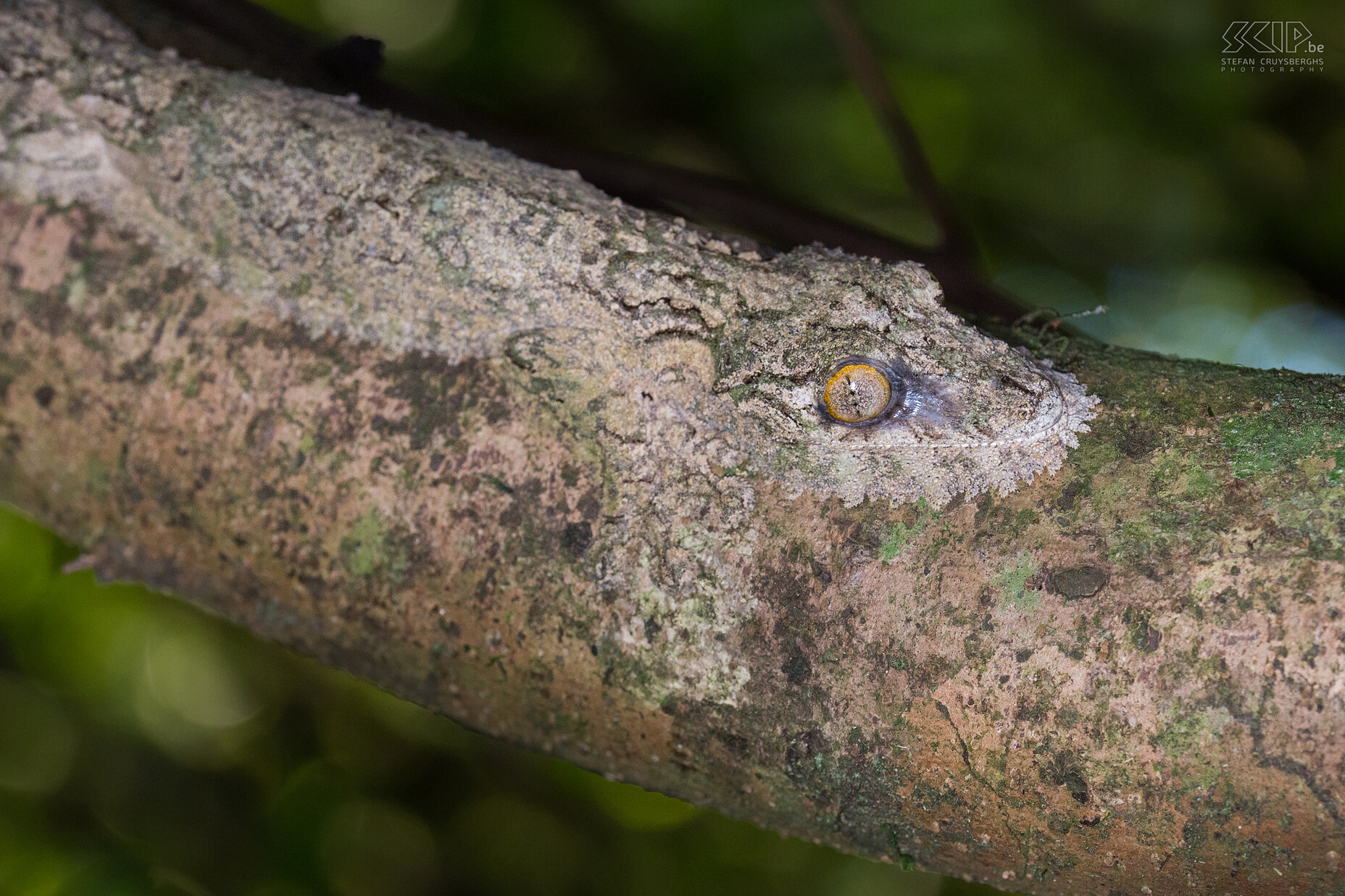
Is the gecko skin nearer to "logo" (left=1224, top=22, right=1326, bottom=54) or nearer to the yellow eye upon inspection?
the yellow eye

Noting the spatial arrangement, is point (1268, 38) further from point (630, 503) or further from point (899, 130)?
point (630, 503)

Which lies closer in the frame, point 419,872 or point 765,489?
point 765,489

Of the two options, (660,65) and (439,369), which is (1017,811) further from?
(660,65)

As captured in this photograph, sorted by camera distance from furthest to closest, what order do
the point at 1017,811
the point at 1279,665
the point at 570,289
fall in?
the point at 570,289
the point at 1017,811
the point at 1279,665

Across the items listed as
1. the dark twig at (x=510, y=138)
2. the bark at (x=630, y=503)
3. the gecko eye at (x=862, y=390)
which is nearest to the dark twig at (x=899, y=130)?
the dark twig at (x=510, y=138)

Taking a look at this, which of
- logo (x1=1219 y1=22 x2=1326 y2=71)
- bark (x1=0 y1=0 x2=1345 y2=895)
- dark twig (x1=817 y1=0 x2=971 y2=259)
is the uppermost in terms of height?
logo (x1=1219 y1=22 x2=1326 y2=71)

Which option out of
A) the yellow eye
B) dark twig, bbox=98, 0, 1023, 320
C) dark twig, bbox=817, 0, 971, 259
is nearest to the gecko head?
the yellow eye

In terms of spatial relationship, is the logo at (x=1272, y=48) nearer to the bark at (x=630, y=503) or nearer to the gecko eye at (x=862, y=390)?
the bark at (x=630, y=503)

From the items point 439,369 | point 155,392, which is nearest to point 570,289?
point 439,369

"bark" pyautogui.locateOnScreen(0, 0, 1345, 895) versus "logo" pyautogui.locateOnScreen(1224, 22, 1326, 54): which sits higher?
"logo" pyautogui.locateOnScreen(1224, 22, 1326, 54)
